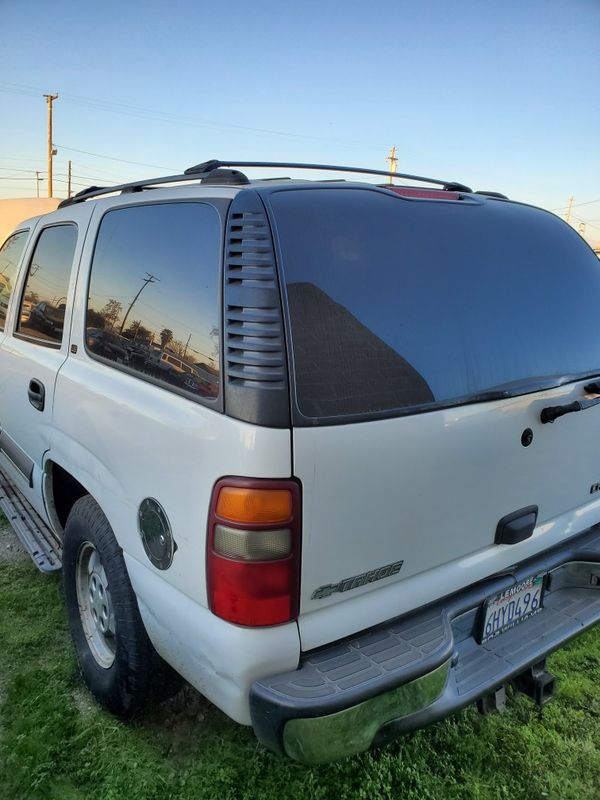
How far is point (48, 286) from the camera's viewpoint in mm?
2848

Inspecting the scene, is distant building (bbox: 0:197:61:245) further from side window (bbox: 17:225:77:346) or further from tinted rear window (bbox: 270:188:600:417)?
tinted rear window (bbox: 270:188:600:417)

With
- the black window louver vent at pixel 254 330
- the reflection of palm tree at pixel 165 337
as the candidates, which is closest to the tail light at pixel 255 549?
the black window louver vent at pixel 254 330

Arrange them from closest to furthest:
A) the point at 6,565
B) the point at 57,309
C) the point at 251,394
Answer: the point at 251,394, the point at 57,309, the point at 6,565

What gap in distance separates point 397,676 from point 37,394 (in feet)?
6.51

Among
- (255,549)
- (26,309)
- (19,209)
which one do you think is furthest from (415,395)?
(19,209)

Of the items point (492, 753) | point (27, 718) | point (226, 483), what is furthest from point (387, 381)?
point (27, 718)

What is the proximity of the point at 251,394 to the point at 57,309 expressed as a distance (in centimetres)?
157

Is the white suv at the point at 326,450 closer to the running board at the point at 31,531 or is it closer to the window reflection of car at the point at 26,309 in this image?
the running board at the point at 31,531

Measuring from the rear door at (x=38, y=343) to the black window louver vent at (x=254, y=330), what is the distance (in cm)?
122

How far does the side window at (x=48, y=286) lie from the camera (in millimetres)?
2645

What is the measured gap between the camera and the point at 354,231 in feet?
5.78

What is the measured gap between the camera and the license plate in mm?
2012

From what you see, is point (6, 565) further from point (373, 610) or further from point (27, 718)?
point (373, 610)

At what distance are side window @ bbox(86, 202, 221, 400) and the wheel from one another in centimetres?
66
